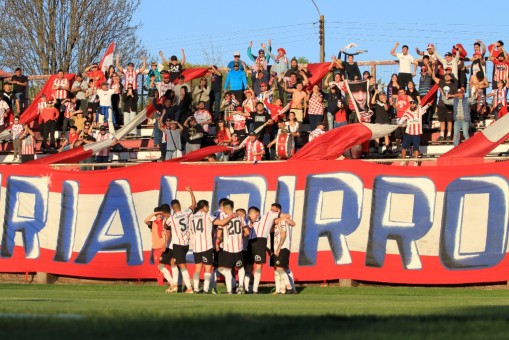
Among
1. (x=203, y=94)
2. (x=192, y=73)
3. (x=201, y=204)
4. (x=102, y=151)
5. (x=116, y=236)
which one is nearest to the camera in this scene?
(x=201, y=204)

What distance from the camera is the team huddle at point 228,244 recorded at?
23.9 metres

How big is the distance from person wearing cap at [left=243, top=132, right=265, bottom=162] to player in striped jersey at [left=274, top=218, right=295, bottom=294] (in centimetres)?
568

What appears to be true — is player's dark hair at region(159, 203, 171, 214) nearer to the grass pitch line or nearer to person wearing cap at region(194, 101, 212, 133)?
person wearing cap at region(194, 101, 212, 133)

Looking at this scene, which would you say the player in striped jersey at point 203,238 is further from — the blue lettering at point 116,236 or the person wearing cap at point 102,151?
the person wearing cap at point 102,151

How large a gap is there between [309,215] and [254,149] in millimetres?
4202

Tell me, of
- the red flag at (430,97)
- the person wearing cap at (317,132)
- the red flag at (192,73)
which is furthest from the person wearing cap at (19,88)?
the red flag at (430,97)

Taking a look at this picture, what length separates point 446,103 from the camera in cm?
2952

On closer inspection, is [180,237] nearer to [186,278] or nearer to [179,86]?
[186,278]

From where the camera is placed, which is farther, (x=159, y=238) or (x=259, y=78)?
(x=259, y=78)

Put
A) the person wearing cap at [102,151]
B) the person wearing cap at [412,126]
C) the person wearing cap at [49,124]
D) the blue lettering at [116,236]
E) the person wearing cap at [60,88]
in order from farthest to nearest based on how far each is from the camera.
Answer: the person wearing cap at [60,88]
the person wearing cap at [49,124]
the person wearing cap at [102,151]
the person wearing cap at [412,126]
the blue lettering at [116,236]

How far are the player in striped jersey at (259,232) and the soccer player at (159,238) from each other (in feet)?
6.31

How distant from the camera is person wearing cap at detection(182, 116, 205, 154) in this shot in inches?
1234

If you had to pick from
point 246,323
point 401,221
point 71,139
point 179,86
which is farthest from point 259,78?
point 246,323

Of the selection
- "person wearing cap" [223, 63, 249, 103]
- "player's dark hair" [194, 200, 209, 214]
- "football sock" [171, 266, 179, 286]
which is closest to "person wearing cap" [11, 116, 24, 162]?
"person wearing cap" [223, 63, 249, 103]
